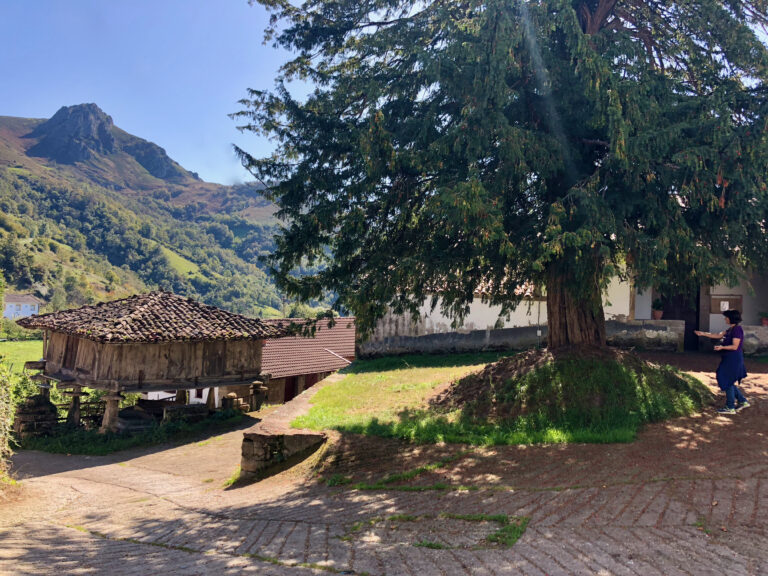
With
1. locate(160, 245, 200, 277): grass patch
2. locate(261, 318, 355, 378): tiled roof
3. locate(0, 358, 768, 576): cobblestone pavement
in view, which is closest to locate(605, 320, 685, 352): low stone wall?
locate(0, 358, 768, 576): cobblestone pavement

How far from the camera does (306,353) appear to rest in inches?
1136

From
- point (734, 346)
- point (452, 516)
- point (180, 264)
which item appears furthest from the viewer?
point (180, 264)

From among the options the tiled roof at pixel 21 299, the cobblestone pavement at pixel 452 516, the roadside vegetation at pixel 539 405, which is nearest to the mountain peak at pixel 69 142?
the tiled roof at pixel 21 299

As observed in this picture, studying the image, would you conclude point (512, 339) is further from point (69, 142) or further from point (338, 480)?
point (69, 142)

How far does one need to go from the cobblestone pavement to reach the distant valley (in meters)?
63.8

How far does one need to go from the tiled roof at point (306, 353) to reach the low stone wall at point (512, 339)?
6816 mm

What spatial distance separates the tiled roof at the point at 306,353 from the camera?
26.0m

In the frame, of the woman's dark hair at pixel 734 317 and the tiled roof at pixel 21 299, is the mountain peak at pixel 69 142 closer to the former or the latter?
the tiled roof at pixel 21 299

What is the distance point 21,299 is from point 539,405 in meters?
90.5

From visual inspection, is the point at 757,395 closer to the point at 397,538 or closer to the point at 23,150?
the point at 397,538

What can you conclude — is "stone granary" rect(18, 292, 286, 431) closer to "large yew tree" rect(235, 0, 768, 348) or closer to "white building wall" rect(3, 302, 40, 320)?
"large yew tree" rect(235, 0, 768, 348)

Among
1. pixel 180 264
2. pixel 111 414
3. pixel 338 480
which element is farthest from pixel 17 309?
pixel 338 480

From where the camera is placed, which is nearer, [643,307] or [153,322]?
[643,307]

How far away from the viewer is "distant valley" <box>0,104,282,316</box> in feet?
292
